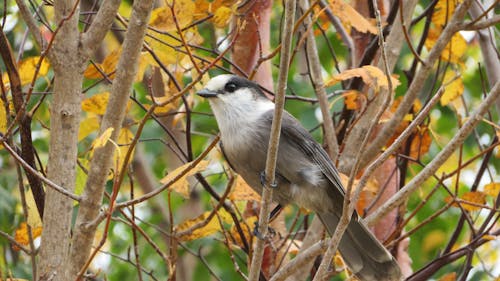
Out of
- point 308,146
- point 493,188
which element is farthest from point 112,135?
point 493,188

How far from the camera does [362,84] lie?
13.6 ft

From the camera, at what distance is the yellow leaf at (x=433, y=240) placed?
5143 millimetres

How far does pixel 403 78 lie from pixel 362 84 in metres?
0.65

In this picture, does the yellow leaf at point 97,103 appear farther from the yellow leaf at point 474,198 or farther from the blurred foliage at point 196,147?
the yellow leaf at point 474,198

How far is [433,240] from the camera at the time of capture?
520cm

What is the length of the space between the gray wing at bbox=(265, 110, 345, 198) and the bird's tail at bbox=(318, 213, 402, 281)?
0.62 feet

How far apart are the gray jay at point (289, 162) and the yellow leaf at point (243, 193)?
3 cm

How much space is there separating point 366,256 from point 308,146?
1.73 feet

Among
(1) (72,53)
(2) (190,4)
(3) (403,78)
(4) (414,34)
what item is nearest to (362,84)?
(3) (403,78)

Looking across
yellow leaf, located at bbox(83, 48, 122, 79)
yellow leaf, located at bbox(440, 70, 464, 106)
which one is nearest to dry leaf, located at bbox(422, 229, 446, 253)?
yellow leaf, located at bbox(440, 70, 464, 106)

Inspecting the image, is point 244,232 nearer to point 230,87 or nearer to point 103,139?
point 230,87

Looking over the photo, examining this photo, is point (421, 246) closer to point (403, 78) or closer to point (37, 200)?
point (403, 78)

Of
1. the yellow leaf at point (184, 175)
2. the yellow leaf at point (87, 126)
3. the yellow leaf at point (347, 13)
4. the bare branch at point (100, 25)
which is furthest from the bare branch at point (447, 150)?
the yellow leaf at point (87, 126)

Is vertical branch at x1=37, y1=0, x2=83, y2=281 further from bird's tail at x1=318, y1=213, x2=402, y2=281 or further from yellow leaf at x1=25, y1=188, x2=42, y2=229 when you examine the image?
bird's tail at x1=318, y1=213, x2=402, y2=281
